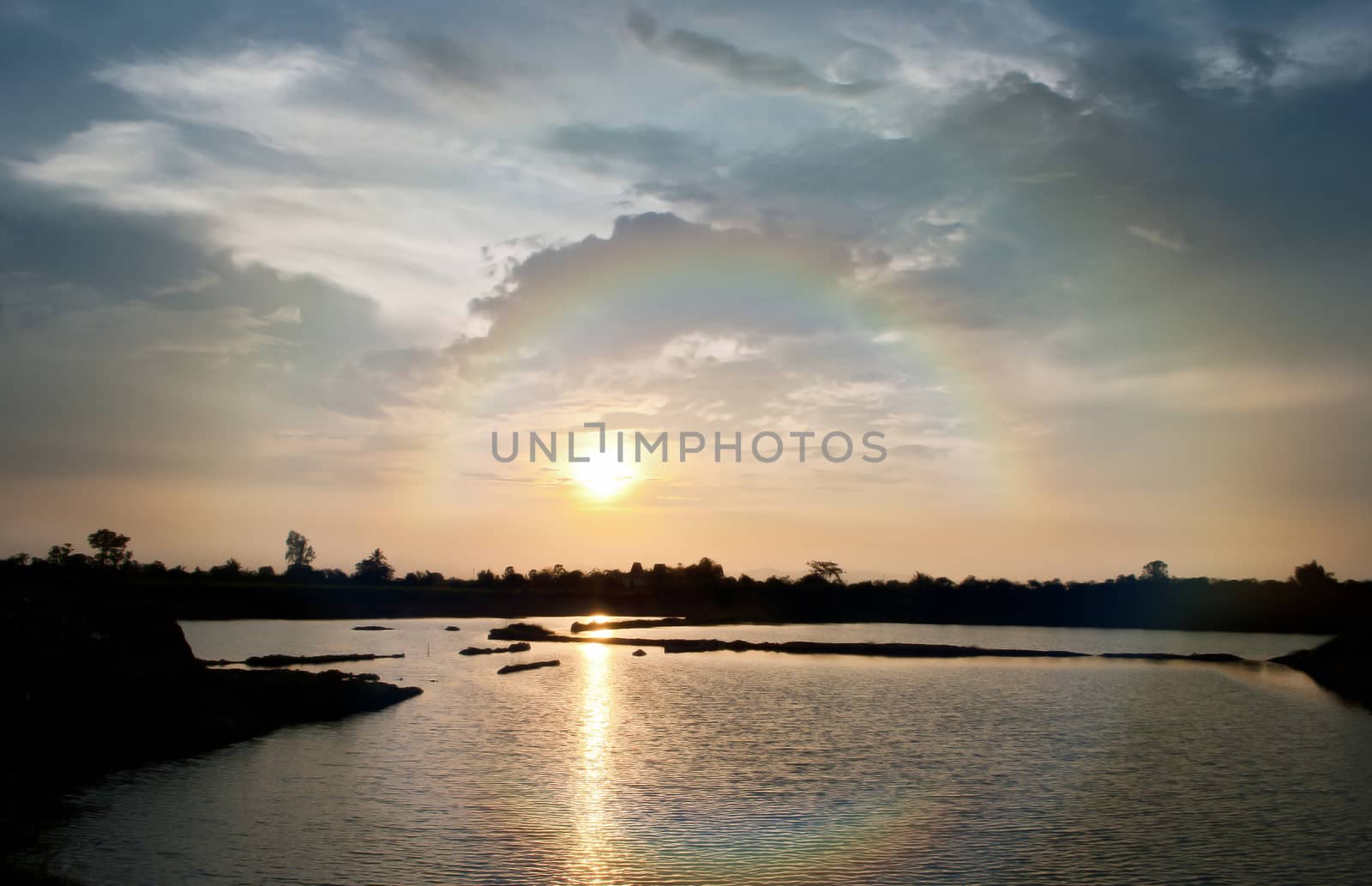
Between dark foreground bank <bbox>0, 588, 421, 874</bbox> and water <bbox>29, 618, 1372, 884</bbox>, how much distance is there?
1761mm

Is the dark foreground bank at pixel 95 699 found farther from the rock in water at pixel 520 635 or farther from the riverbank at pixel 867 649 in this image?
the rock in water at pixel 520 635

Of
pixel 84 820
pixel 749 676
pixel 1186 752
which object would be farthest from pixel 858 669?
pixel 84 820

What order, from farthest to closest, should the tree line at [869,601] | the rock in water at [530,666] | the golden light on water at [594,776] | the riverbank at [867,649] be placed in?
the tree line at [869,601], the riverbank at [867,649], the rock in water at [530,666], the golden light on water at [594,776]

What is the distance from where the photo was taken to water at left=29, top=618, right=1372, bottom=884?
75.4ft

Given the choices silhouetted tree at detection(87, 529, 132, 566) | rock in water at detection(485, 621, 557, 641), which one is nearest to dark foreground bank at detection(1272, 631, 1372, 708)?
rock in water at detection(485, 621, 557, 641)

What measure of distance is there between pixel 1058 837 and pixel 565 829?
1340cm

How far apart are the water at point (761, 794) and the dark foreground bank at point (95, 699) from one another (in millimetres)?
1761

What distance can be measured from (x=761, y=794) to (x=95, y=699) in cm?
2481

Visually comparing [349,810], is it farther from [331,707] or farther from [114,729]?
[331,707]

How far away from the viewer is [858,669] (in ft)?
254

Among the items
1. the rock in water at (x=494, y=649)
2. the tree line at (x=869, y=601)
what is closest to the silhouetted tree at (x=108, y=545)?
the tree line at (x=869, y=601)

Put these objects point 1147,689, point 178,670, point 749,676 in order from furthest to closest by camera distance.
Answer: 1. point 749,676
2. point 1147,689
3. point 178,670

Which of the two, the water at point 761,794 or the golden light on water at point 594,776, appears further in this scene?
the golden light on water at point 594,776

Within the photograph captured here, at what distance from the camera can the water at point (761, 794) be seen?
75.4 ft
